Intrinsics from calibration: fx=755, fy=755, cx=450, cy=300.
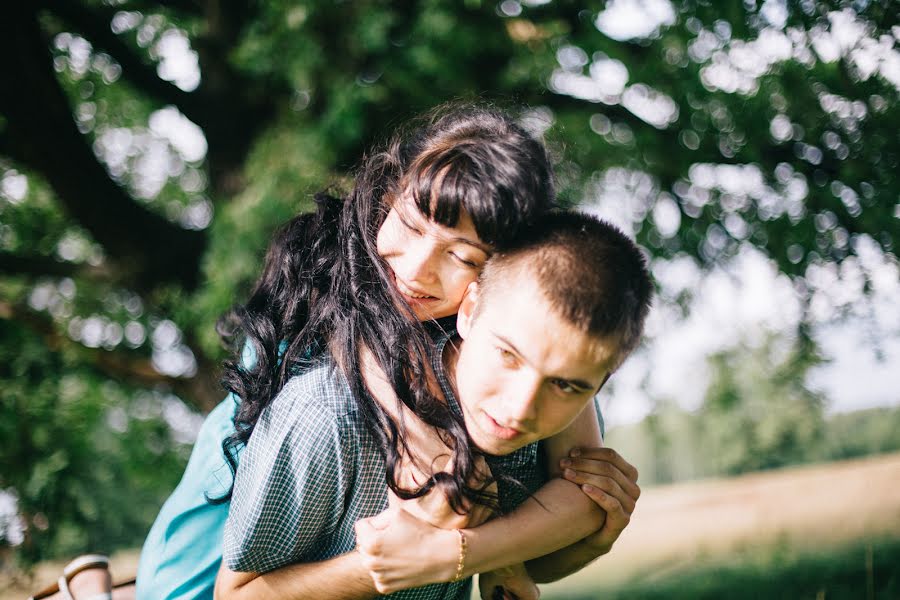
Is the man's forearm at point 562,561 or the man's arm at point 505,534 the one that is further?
the man's forearm at point 562,561

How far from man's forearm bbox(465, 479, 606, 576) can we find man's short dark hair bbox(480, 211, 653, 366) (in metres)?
0.45

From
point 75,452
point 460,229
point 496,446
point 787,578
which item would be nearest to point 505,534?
point 496,446

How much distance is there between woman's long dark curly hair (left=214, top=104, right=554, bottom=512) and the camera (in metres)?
1.94

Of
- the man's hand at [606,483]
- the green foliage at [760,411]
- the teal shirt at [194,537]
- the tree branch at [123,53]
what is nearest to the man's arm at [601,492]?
the man's hand at [606,483]

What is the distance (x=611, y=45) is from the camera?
4.73 metres

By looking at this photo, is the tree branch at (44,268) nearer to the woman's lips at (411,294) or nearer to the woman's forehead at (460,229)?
the woman's lips at (411,294)

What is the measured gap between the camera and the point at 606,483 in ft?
7.07

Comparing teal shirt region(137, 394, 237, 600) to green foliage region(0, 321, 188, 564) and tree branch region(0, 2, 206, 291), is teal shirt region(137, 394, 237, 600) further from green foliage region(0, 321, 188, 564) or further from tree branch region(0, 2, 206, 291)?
tree branch region(0, 2, 206, 291)

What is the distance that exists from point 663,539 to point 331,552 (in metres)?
5.49

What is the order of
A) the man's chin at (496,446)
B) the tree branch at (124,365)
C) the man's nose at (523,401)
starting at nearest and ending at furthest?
1. the man's nose at (523,401)
2. the man's chin at (496,446)
3. the tree branch at (124,365)

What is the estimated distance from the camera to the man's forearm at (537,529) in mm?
1938

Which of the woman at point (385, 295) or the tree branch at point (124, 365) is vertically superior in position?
the woman at point (385, 295)

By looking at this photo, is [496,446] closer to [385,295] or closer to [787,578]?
[385,295]

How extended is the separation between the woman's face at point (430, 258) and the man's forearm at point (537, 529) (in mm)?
597
